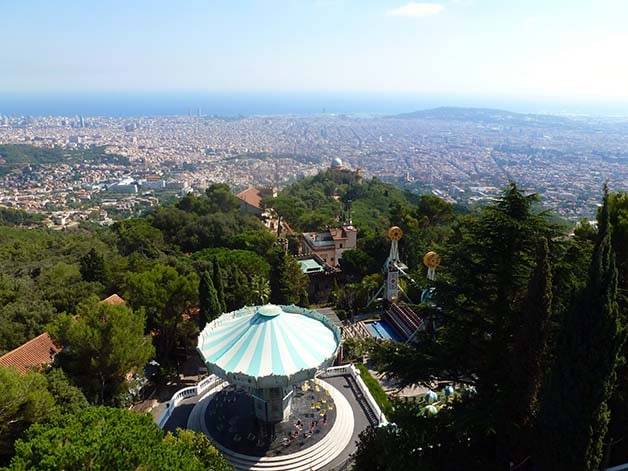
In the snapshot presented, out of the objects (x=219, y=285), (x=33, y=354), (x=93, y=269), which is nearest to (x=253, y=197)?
(x=93, y=269)

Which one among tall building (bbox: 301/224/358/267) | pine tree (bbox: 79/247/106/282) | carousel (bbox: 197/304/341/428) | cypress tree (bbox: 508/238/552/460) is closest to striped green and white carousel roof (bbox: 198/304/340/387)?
carousel (bbox: 197/304/341/428)

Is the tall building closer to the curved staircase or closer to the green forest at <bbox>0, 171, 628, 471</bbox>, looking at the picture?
the green forest at <bbox>0, 171, 628, 471</bbox>

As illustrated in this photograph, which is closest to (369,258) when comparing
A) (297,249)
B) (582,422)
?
(297,249)

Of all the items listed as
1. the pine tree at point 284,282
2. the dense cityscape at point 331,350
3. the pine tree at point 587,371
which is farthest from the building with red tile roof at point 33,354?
the pine tree at point 587,371

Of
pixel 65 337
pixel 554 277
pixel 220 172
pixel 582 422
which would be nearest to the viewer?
pixel 582 422

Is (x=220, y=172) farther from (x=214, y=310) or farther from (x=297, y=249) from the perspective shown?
(x=214, y=310)

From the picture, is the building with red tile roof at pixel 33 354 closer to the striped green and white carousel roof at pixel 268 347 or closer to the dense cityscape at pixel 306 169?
the striped green and white carousel roof at pixel 268 347
